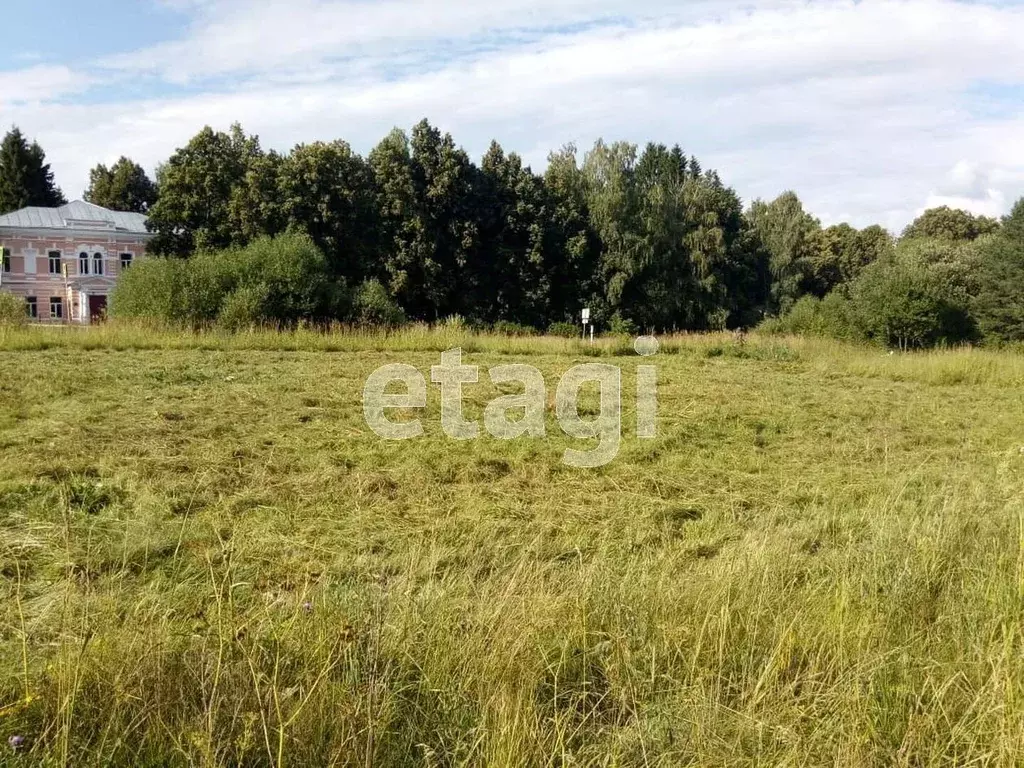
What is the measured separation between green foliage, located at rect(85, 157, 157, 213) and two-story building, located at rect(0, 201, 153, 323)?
10592 millimetres

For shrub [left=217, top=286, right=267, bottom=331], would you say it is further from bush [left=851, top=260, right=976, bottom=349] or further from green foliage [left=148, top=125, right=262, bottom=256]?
bush [left=851, top=260, right=976, bottom=349]

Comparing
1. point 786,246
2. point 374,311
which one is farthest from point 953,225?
point 374,311

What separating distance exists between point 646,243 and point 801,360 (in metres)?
19.4

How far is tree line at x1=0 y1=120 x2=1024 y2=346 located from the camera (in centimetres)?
2712

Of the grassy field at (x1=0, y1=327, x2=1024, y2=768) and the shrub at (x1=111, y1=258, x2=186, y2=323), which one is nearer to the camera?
the grassy field at (x1=0, y1=327, x2=1024, y2=768)

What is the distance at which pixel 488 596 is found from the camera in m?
3.08

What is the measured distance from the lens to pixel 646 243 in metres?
36.5

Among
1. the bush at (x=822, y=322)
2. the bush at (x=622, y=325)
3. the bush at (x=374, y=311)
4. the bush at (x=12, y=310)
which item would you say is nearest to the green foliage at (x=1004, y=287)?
the bush at (x=822, y=322)

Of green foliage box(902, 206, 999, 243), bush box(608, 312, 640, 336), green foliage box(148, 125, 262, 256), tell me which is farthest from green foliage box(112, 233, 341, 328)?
green foliage box(902, 206, 999, 243)

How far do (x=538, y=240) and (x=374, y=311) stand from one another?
1383 cm

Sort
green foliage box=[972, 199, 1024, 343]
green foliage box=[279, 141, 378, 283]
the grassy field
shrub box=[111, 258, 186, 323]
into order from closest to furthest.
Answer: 1. the grassy field
2. shrub box=[111, 258, 186, 323]
3. green foliage box=[972, 199, 1024, 343]
4. green foliage box=[279, 141, 378, 283]

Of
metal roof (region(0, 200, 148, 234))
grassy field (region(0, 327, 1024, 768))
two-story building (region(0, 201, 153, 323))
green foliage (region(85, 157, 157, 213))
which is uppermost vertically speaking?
green foliage (region(85, 157, 157, 213))

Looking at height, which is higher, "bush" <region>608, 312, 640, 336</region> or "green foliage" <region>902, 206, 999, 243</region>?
"green foliage" <region>902, 206, 999, 243</region>

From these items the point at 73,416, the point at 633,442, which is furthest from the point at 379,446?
the point at 73,416
